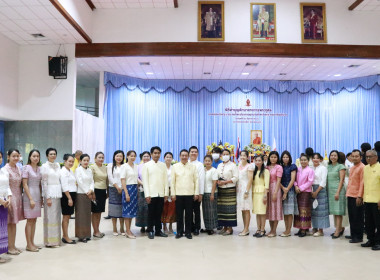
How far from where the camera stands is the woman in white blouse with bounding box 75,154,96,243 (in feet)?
18.2

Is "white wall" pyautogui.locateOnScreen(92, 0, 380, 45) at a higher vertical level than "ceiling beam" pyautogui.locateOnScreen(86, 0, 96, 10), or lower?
lower

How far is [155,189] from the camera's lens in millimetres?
5805

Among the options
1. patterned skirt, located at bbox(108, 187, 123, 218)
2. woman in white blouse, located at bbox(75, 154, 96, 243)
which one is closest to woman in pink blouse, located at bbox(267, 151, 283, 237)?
patterned skirt, located at bbox(108, 187, 123, 218)

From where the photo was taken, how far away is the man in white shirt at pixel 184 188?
586cm

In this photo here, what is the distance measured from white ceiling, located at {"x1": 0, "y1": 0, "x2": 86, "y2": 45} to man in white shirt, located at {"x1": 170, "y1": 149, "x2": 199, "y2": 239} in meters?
4.27

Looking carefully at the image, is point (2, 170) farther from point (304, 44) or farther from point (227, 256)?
point (304, 44)

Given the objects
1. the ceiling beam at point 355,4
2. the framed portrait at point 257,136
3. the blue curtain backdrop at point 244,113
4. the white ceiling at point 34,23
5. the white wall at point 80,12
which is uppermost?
the ceiling beam at point 355,4

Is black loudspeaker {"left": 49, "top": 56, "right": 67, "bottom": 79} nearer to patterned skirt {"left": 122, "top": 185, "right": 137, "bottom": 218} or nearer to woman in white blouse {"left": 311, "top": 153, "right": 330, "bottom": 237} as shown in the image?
patterned skirt {"left": 122, "top": 185, "right": 137, "bottom": 218}

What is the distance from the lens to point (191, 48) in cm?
997

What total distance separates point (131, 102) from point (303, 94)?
21.0 feet

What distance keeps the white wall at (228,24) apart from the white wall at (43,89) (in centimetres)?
131

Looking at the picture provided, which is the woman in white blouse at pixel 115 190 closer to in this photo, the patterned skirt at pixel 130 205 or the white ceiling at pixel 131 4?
the patterned skirt at pixel 130 205

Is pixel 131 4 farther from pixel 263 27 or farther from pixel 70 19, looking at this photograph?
pixel 263 27

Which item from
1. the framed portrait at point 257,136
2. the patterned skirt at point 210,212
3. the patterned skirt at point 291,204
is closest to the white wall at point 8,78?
the patterned skirt at point 210,212
